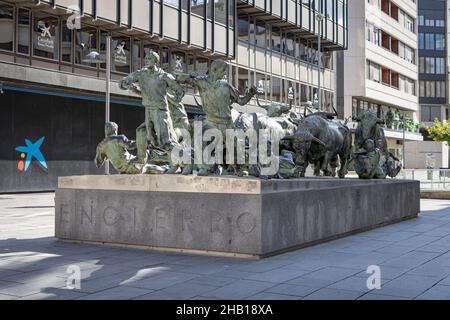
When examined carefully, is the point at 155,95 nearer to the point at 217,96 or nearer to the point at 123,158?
the point at 123,158

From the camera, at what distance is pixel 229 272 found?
307 inches

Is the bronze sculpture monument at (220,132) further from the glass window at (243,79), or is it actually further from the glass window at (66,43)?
the glass window at (243,79)

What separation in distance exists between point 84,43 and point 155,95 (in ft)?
63.1

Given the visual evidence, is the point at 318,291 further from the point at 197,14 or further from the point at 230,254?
the point at 197,14

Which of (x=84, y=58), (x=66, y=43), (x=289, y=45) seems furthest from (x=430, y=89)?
(x=66, y=43)

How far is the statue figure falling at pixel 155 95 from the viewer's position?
11.3 metres

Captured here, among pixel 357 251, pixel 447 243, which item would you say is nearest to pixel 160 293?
pixel 357 251

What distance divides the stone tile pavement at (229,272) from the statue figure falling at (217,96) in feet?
8.18

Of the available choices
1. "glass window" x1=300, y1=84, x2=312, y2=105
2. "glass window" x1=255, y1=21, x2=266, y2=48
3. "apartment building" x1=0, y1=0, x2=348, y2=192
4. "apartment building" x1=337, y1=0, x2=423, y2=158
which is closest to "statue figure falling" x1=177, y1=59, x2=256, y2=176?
"apartment building" x1=0, y1=0, x2=348, y2=192

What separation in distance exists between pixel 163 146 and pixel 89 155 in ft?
63.9

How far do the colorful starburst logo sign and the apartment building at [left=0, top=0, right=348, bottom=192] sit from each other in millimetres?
200

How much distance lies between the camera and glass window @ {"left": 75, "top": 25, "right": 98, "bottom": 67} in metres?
29.0

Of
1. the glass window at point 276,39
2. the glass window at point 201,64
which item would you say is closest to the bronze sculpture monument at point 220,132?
the glass window at point 201,64

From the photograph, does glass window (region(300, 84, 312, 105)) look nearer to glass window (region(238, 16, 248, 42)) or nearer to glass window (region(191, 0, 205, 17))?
glass window (region(238, 16, 248, 42))
